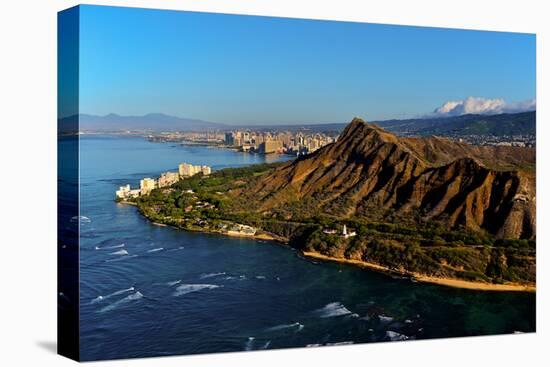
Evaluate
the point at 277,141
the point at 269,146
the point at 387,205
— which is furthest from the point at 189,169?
the point at 387,205

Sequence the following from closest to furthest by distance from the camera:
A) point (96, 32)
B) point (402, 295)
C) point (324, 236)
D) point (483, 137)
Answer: point (96, 32), point (402, 295), point (324, 236), point (483, 137)

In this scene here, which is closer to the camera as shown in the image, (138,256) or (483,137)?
(138,256)

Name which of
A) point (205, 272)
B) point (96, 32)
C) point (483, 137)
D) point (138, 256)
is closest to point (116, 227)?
point (138, 256)

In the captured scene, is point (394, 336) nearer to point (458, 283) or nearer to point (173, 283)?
point (458, 283)

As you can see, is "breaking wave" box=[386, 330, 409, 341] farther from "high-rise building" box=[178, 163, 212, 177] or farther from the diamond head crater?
"high-rise building" box=[178, 163, 212, 177]

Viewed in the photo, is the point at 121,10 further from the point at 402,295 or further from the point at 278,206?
the point at 402,295

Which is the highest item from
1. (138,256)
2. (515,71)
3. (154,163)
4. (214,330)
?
(515,71)
